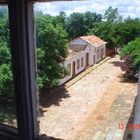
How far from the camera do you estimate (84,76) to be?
11070 millimetres

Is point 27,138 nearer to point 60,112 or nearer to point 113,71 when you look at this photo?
point 60,112

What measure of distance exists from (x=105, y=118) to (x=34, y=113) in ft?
21.7

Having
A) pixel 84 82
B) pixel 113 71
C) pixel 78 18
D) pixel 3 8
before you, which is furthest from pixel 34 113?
pixel 113 71

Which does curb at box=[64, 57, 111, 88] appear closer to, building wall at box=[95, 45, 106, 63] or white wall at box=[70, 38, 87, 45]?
building wall at box=[95, 45, 106, 63]

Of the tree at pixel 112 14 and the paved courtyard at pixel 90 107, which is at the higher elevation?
the tree at pixel 112 14

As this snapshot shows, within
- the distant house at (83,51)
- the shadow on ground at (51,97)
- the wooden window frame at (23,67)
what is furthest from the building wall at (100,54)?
the wooden window frame at (23,67)

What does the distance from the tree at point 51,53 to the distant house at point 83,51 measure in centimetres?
162

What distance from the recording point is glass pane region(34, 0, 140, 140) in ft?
20.6

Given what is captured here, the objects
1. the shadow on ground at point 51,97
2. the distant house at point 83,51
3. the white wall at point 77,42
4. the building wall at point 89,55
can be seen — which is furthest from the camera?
the distant house at point 83,51

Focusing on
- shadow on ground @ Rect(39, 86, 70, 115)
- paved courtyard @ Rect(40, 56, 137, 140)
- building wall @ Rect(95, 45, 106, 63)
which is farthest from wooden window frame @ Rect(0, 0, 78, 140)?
building wall @ Rect(95, 45, 106, 63)

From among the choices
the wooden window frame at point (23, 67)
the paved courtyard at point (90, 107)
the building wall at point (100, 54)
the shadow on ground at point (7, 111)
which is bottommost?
the paved courtyard at point (90, 107)

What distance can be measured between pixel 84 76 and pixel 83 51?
1280 millimetres

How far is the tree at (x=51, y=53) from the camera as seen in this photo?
673 cm

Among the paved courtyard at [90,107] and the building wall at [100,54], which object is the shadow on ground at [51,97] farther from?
the building wall at [100,54]
